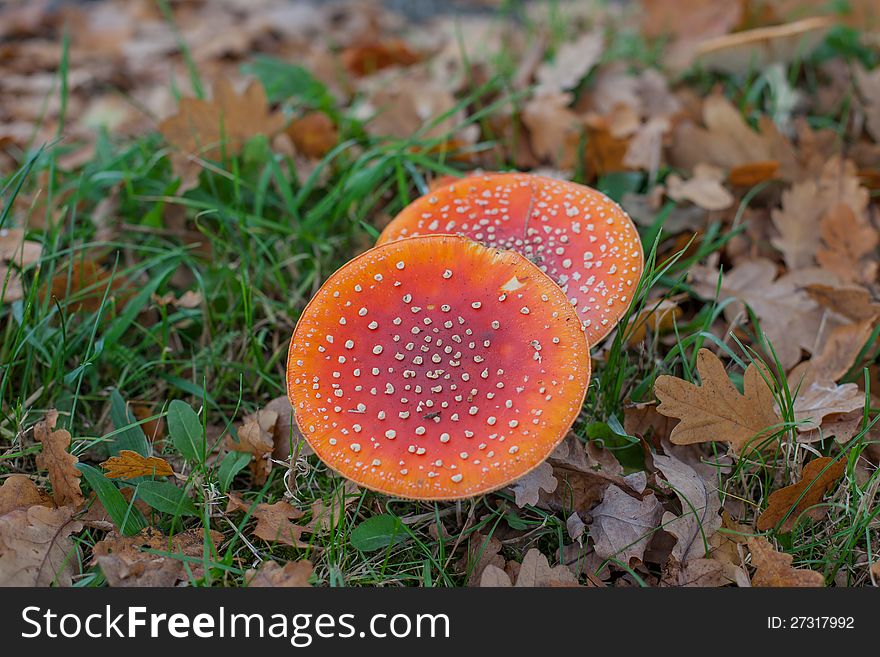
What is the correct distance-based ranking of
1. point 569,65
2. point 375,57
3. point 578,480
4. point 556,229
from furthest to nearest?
point 375,57, point 569,65, point 556,229, point 578,480

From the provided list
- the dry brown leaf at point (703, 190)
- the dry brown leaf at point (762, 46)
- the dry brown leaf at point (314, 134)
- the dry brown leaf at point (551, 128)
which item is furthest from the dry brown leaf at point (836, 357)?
the dry brown leaf at point (314, 134)

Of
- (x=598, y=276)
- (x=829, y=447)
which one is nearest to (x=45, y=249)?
(x=598, y=276)

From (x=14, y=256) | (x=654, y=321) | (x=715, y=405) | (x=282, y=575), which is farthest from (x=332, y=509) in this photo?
(x=14, y=256)

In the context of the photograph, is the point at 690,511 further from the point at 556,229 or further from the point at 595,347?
the point at 556,229

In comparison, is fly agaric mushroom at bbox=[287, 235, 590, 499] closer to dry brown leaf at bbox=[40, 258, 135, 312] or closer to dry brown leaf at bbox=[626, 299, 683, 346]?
dry brown leaf at bbox=[626, 299, 683, 346]

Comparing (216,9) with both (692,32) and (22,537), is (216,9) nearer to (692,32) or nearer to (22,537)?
(692,32)

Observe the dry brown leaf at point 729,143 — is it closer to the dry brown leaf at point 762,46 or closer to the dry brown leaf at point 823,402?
the dry brown leaf at point 762,46
